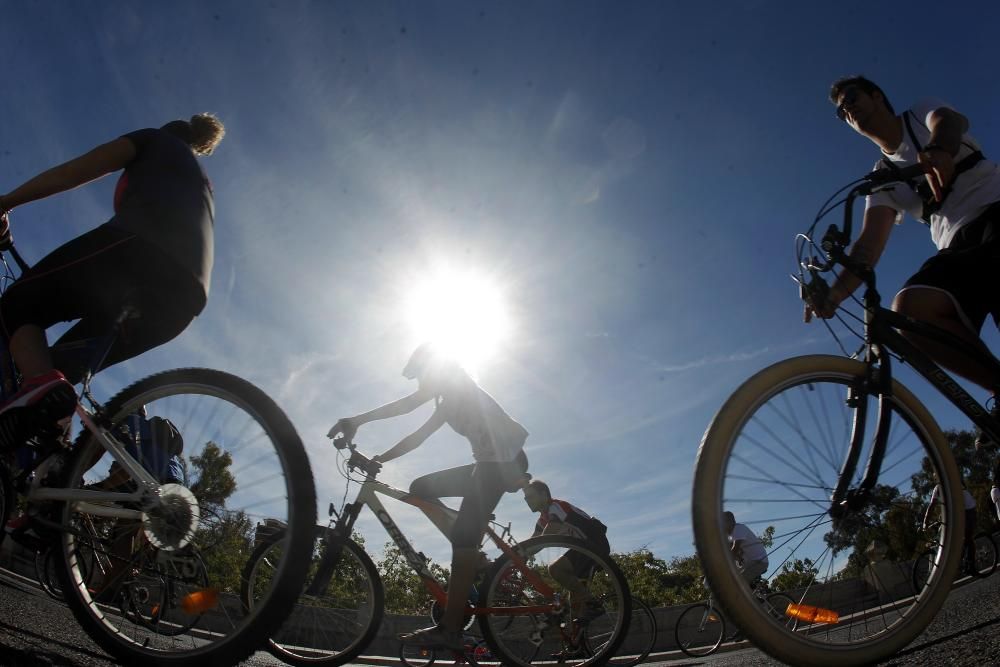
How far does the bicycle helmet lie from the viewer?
4770 millimetres

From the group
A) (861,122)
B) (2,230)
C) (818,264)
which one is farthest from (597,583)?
(2,230)

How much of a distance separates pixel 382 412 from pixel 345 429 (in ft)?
1.03

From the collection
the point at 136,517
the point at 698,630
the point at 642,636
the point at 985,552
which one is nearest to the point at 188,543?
the point at 136,517

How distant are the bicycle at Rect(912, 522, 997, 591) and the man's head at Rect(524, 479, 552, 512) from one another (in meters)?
3.20

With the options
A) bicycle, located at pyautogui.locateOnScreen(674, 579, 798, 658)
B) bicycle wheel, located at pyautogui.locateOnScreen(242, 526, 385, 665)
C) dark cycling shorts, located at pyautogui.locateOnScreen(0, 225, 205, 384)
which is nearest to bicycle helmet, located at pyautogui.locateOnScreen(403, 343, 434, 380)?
bicycle wheel, located at pyautogui.locateOnScreen(242, 526, 385, 665)

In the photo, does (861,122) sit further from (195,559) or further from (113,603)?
(113,603)

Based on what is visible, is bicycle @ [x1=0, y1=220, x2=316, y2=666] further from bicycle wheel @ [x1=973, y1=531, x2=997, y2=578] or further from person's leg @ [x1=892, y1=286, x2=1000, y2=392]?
bicycle wheel @ [x1=973, y1=531, x2=997, y2=578]

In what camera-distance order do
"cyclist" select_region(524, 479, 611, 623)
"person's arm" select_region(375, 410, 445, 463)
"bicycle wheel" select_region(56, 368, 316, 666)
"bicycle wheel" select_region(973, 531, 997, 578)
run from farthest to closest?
"bicycle wheel" select_region(973, 531, 997, 578) → "cyclist" select_region(524, 479, 611, 623) → "person's arm" select_region(375, 410, 445, 463) → "bicycle wheel" select_region(56, 368, 316, 666)

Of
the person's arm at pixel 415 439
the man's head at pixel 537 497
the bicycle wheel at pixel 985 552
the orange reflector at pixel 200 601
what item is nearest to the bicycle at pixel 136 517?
the orange reflector at pixel 200 601

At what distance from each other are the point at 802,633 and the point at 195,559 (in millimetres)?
2129

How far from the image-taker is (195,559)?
225 cm

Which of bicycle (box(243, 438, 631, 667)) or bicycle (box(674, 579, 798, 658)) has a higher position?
bicycle (box(674, 579, 798, 658))

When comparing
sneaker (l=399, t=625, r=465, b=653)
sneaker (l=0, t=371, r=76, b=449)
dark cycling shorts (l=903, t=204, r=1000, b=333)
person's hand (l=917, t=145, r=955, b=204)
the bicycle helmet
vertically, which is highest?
the bicycle helmet

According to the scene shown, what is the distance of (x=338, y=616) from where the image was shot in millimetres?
4262
